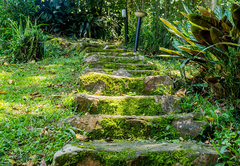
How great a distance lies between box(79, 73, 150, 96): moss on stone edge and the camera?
2.38m

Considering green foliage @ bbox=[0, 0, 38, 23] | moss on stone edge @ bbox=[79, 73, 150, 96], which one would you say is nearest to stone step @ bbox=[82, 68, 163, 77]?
moss on stone edge @ bbox=[79, 73, 150, 96]

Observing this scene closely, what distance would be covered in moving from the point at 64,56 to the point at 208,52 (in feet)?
11.3

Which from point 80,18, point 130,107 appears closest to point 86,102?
point 130,107

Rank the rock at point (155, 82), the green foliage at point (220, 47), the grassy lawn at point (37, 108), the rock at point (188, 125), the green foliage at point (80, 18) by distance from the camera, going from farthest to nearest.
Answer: the green foliage at point (80, 18) < the rock at point (155, 82) < the green foliage at point (220, 47) < the rock at point (188, 125) < the grassy lawn at point (37, 108)

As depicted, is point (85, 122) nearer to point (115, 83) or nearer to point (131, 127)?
point (131, 127)

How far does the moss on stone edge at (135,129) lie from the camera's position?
1.73 meters

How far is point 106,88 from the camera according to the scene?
2.39 meters

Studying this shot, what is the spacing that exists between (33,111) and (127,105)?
0.93m

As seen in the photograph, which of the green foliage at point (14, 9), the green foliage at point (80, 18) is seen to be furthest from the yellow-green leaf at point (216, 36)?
the green foliage at point (80, 18)

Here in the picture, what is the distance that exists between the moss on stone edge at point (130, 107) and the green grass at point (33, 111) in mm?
321

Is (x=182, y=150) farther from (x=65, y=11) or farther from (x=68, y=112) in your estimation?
(x=65, y=11)

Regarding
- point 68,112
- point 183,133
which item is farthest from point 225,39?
point 68,112

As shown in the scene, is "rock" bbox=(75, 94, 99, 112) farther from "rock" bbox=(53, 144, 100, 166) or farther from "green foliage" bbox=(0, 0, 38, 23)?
"green foliage" bbox=(0, 0, 38, 23)

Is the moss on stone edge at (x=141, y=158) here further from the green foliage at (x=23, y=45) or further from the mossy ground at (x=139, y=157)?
the green foliage at (x=23, y=45)
